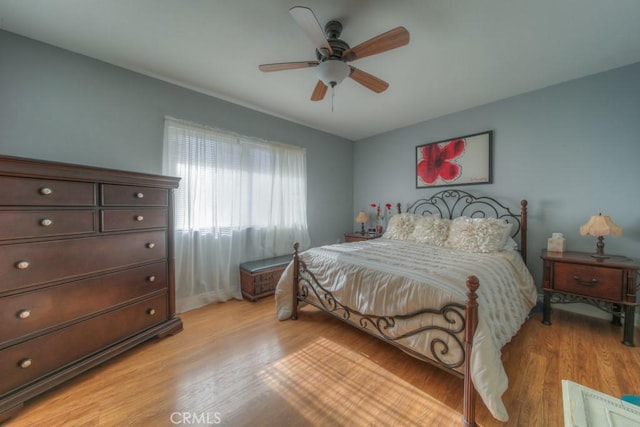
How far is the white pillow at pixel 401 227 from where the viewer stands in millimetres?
3248

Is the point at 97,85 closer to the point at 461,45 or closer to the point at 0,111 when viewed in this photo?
the point at 0,111

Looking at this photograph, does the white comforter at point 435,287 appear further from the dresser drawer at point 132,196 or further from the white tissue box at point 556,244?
the dresser drawer at point 132,196

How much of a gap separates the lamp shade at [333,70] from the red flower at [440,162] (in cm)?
234

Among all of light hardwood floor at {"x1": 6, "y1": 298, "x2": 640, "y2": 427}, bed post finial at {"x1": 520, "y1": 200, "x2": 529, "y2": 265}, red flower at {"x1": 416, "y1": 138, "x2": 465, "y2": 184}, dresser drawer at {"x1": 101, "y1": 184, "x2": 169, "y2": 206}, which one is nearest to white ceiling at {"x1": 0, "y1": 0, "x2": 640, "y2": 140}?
red flower at {"x1": 416, "y1": 138, "x2": 465, "y2": 184}

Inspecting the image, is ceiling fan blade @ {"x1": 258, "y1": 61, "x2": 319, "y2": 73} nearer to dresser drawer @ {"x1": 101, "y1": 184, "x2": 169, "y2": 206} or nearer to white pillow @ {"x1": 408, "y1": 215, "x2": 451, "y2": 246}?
dresser drawer @ {"x1": 101, "y1": 184, "x2": 169, "y2": 206}

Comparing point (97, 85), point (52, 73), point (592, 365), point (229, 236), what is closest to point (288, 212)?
point (229, 236)

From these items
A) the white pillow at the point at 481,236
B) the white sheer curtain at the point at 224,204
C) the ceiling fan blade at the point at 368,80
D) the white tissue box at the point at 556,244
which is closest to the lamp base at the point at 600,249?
the white tissue box at the point at 556,244

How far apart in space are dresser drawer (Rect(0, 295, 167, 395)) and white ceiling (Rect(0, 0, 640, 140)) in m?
2.20

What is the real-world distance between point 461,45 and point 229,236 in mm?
3120

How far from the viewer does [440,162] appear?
349cm

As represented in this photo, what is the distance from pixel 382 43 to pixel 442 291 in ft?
5.48

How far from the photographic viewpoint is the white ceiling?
5.23 feet

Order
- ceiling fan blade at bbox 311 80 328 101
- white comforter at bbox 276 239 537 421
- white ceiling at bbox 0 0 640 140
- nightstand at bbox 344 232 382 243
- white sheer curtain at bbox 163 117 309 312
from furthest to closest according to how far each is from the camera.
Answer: nightstand at bbox 344 232 382 243
white sheer curtain at bbox 163 117 309 312
ceiling fan blade at bbox 311 80 328 101
white ceiling at bbox 0 0 640 140
white comforter at bbox 276 239 537 421

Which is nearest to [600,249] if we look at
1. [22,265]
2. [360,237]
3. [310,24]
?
[360,237]
